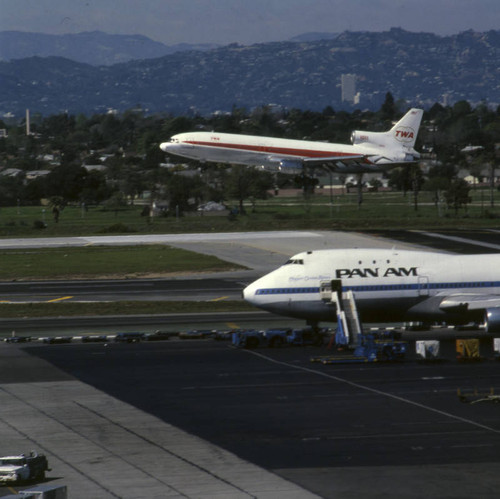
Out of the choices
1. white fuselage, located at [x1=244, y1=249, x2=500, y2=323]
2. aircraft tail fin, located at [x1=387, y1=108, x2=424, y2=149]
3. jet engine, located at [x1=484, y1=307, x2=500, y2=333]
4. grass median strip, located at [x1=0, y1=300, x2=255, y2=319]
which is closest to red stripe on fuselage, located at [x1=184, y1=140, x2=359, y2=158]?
aircraft tail fin, located at [x1=387, y1=108, x2=424, y2=149]

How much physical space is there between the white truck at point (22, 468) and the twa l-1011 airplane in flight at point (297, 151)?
4291 inches

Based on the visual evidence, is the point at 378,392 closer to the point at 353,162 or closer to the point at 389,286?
the point at 389,286

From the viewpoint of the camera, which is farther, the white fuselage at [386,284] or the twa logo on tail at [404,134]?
the twa logo on tail at [404,134]

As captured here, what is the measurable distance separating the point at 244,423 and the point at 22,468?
1018cm

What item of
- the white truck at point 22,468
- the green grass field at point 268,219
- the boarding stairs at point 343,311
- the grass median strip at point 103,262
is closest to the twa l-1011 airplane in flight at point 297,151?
the green grass field at point 268,219

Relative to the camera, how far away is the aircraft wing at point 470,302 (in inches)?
2188

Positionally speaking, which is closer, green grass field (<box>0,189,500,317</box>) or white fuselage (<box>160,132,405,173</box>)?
green grass field (<box>0,189,500,317</box>)

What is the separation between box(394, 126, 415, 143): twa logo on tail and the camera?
157 metres

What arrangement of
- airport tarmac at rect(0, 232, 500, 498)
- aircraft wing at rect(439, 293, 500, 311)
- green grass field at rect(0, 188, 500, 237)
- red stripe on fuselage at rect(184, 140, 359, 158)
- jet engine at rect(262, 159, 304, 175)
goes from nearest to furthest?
airport tarmac at rect(0, 232, 500, 498) < aircraft wing at rect(439, 293, 500, 311) < green grass field at rect(0, 188, 500, 237) < red stripe on fuselage at rect(184, 140, 359, 158) < jet engine at rect(262, 159, 304, 175)

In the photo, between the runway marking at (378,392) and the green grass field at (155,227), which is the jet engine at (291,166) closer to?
the green grass field at (155,227)

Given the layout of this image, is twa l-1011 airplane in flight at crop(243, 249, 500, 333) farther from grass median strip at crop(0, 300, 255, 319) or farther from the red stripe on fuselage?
the red stripe on fuselage

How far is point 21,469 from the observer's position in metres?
31.6

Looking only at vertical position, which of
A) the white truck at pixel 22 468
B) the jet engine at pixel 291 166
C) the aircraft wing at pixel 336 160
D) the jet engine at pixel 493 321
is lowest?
the white truck at pixel 22 468

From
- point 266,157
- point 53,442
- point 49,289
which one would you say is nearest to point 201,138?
point 266,157
